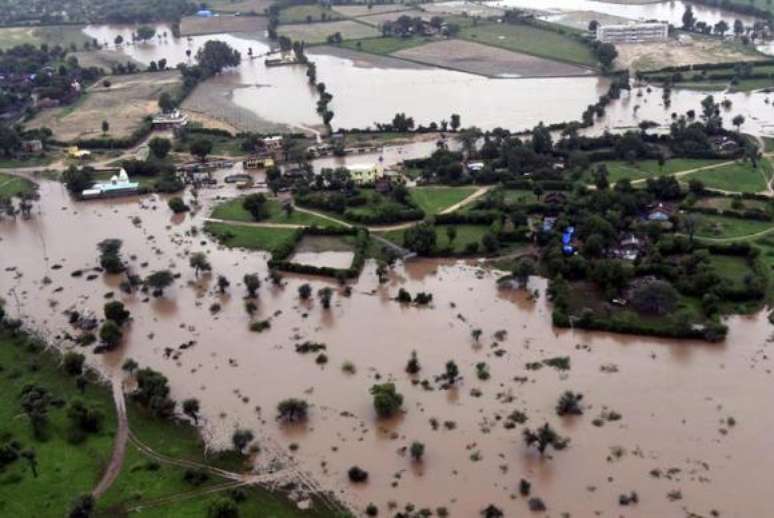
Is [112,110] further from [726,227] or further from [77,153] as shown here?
[726,227]

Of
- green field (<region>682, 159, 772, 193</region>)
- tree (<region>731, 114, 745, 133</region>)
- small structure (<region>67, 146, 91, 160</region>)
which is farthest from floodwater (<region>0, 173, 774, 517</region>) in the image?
tree (<region>731, 114, 745, 133</region>)

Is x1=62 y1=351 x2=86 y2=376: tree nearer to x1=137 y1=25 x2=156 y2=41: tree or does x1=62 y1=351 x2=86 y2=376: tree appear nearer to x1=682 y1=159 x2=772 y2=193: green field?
x1=682 y1=159 x2=772 y2=193: green field

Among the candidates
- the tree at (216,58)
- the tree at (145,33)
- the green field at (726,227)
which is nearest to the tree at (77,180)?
the tree at (216,58)

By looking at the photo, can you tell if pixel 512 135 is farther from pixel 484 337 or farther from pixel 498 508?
pixel 498 508

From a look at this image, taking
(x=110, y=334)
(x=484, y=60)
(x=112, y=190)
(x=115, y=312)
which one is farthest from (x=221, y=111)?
(x=110, y=334)

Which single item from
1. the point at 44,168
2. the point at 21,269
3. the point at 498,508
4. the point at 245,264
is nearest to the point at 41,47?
the point at 44,168

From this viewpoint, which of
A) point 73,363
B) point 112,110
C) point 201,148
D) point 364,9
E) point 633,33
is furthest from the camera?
point 364,9

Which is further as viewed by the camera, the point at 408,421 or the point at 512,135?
the point at 512,135
